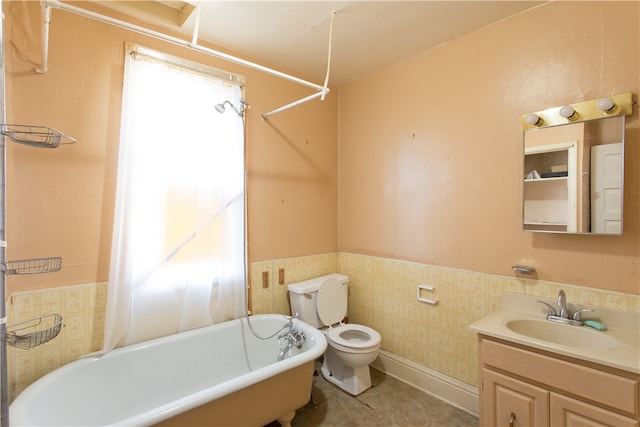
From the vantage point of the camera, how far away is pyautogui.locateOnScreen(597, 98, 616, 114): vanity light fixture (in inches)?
62.0

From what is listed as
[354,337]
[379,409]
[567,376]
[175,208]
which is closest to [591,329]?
[567,376]

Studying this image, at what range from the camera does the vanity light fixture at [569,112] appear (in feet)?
5.53

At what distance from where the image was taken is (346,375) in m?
2.43

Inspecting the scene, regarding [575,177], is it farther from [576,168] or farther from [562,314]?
[562,314]

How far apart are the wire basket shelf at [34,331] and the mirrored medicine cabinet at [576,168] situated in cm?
261

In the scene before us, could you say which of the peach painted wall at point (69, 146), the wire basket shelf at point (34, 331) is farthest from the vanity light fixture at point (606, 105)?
the wire basket shelf at point (34, 331)

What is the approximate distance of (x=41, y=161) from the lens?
5.46 ft

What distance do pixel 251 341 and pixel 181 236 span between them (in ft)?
3.12

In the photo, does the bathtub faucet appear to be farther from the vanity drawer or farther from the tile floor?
the vanity drawer

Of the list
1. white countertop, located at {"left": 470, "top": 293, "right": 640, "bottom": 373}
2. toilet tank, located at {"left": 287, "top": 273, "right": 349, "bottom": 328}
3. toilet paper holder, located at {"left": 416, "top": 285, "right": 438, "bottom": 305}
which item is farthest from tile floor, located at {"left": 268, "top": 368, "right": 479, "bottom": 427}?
white countertop, located at {"left": 470, "top": 293, "right": 640, "bottom": 373}

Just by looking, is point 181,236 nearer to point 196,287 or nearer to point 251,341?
point 196,287

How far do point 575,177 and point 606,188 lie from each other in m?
0.15

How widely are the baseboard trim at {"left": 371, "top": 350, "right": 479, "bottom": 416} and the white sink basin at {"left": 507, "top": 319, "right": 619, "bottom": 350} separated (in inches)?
26.3

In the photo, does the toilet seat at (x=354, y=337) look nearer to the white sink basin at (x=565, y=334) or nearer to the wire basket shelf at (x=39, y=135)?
the white sink basin at (x=565, y=334)
